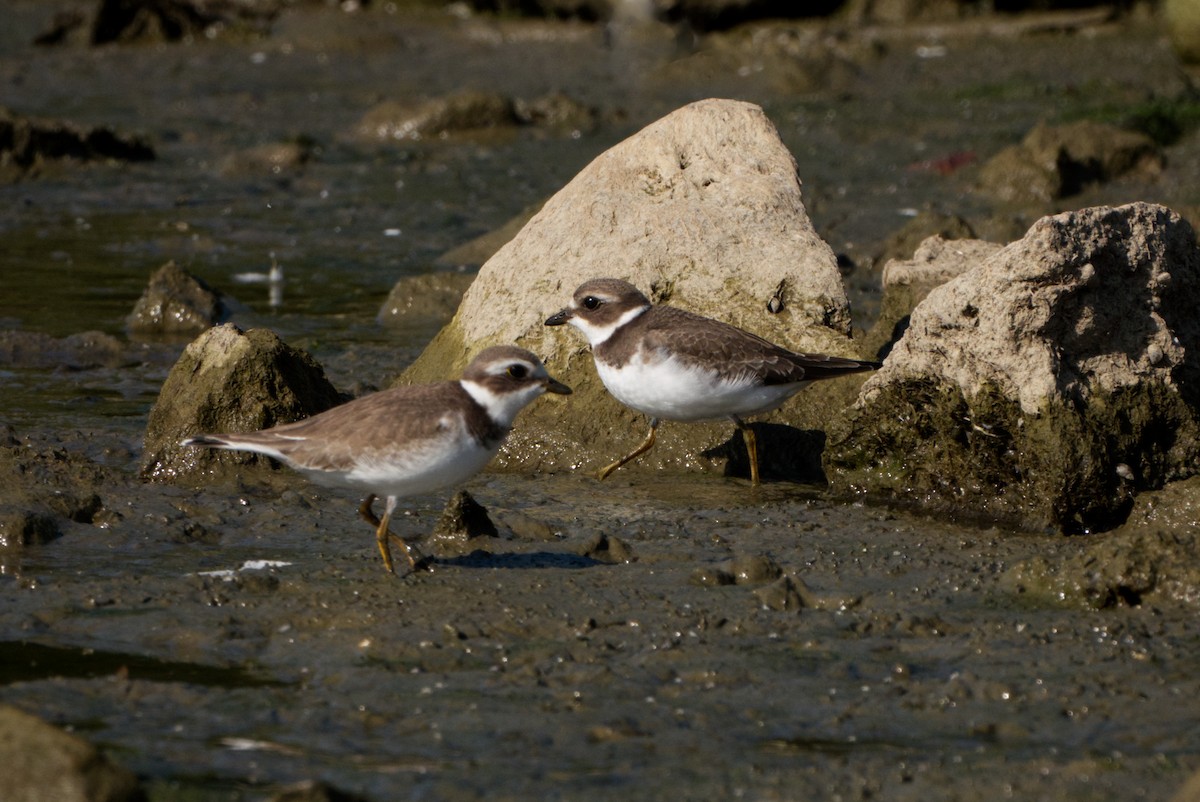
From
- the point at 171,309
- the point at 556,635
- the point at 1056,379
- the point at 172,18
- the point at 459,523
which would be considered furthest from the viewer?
the point at 172,18

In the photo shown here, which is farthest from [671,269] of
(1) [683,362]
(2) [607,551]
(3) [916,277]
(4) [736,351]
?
(2) [607,551]

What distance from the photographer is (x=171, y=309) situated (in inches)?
539

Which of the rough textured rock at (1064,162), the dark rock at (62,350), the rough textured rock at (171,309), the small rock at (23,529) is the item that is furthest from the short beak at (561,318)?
the rough textured rock at (1064,162)

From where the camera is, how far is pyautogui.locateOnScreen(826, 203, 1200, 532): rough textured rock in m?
8.74

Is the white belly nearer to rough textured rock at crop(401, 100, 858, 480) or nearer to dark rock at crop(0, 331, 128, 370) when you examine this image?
rough textured rock at crop(401, 100, 858, 480)

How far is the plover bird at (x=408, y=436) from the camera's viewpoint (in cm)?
755

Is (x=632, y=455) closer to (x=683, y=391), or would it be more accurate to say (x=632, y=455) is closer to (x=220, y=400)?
(x=683, y=391)

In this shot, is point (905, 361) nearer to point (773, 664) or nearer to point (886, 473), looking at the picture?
point (886, 473)

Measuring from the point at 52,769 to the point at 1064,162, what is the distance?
47.1 feet

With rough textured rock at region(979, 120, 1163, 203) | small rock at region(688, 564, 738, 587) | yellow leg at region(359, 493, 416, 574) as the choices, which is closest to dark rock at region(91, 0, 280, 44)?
rough textured rock at region(979, 120, 1163, 203)

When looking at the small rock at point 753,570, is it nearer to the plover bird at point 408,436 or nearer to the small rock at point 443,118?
the plover bird at point 408,436

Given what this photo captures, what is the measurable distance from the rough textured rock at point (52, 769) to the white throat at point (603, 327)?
4.95 metres

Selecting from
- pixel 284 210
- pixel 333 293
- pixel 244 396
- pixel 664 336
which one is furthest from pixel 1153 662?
pixel 284 210

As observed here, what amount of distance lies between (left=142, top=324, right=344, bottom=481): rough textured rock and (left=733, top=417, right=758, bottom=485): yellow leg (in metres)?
2.68
